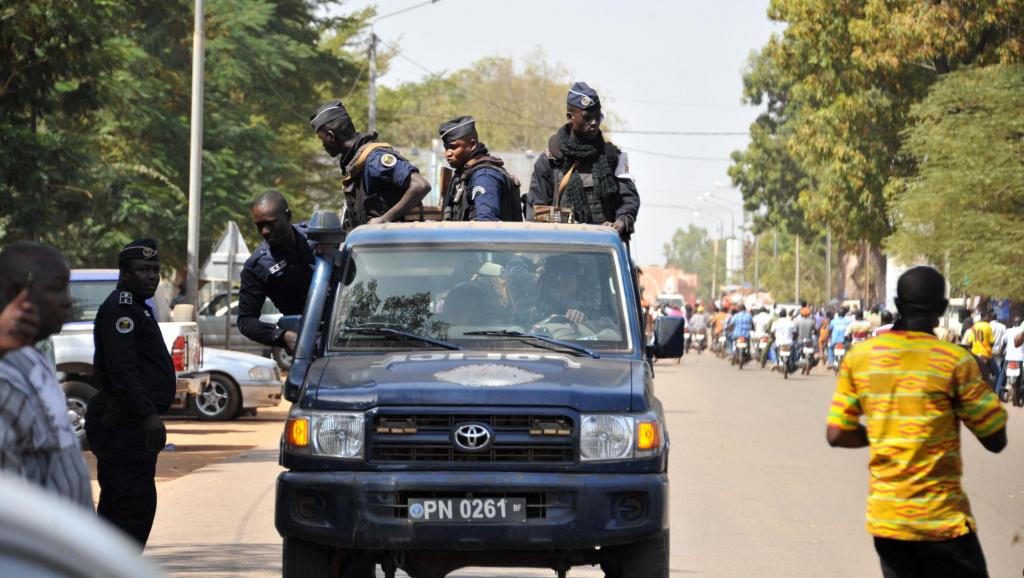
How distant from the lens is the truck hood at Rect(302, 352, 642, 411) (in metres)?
6.64

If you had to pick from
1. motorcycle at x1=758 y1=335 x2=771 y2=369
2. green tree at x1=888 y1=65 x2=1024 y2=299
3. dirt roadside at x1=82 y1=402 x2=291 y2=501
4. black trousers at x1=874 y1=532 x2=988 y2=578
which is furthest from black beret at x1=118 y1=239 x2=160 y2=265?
motorcycle at x1=758 y1=335 x2=771 y2=369

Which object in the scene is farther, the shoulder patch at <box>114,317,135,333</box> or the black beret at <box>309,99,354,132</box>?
the black beret at <box>309,99,354,132</box>

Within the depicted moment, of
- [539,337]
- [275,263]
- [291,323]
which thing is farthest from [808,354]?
[539,337]

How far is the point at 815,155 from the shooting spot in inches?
1813

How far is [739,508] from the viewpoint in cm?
1240

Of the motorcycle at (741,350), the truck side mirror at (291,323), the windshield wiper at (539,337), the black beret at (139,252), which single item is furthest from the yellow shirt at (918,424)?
the motorcycle at (741,350)

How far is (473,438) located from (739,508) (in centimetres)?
613

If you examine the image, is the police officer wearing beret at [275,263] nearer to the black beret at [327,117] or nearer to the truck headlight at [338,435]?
the black beret at [327,117]

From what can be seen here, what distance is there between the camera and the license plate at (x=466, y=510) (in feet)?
21.4

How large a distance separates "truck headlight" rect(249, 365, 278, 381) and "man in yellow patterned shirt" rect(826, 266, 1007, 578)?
55.4 feet

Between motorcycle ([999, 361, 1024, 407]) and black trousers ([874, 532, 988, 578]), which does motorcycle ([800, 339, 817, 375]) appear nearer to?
motorcycle ([999, 361, 1024, 407])

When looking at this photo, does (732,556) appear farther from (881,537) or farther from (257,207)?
(881,537)

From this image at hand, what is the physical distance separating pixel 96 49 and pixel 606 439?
1751cm

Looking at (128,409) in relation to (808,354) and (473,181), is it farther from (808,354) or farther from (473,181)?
(808,354)
